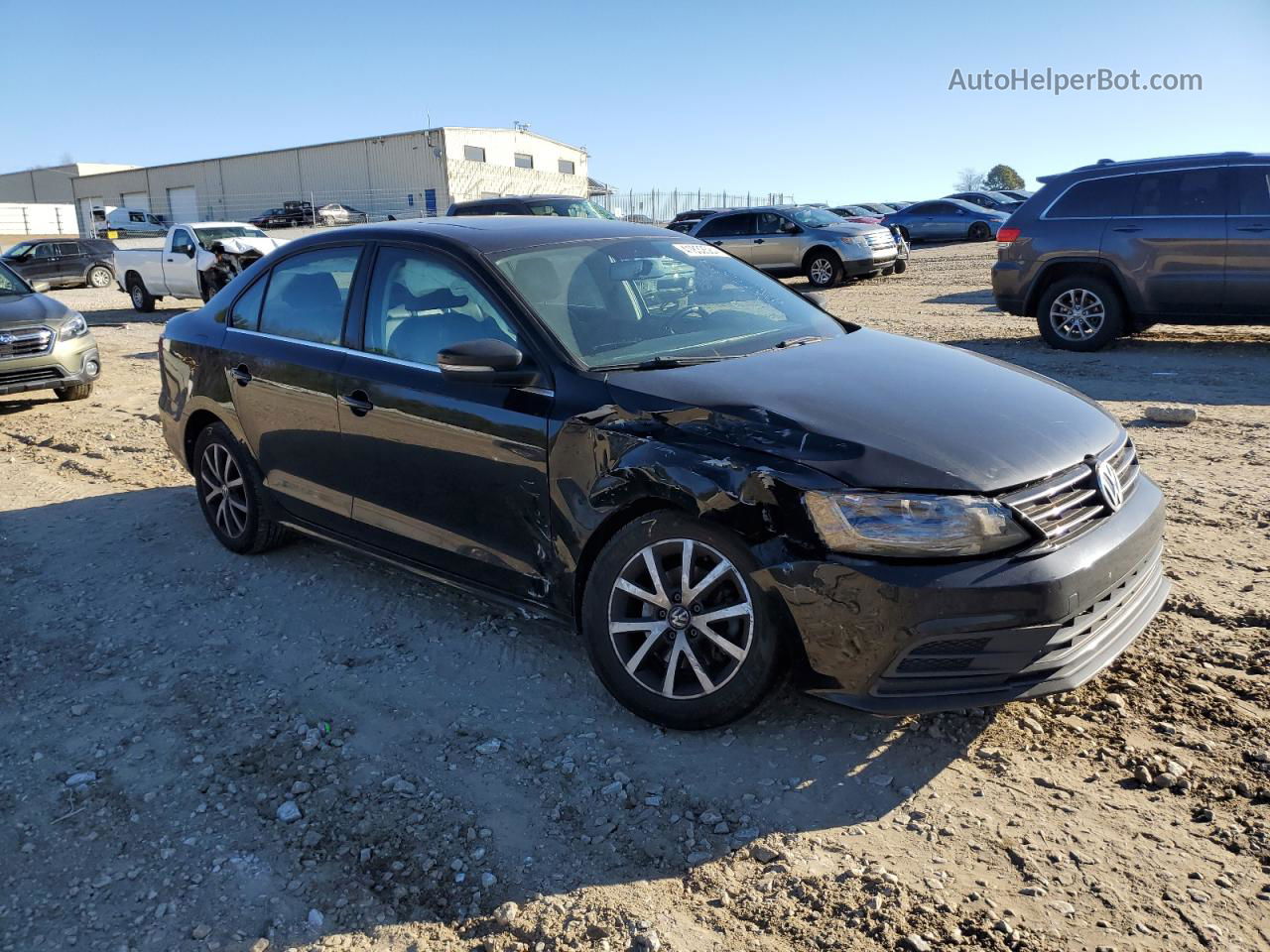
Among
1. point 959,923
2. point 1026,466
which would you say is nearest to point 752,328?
point 1026,466

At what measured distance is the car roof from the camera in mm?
4238

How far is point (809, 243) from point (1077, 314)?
9.71 m

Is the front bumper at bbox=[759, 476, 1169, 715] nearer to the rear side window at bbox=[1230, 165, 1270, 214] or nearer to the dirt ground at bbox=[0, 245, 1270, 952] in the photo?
the dirt ground at bbox=[0, 245, 1270, 952]

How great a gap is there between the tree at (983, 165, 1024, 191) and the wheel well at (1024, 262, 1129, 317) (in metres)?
82.9

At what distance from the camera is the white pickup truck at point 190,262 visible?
18328 mm

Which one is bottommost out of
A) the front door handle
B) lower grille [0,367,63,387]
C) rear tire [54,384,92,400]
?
rear tire [54,384,92,400]

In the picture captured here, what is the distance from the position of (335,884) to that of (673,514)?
1490 millimetres

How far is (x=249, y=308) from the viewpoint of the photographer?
17.2 feet

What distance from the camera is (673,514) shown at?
3.30 metres

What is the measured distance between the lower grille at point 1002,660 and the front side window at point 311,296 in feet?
9.60

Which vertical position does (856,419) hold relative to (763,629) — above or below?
above

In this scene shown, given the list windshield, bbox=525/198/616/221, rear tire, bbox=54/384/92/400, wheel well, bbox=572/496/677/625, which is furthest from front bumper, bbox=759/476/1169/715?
windshield, bbox=525/198/616/221

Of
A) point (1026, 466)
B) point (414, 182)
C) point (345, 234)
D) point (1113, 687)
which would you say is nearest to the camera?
point (1026, 466)

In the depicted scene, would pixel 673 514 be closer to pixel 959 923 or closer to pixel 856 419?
pixel 856 419
